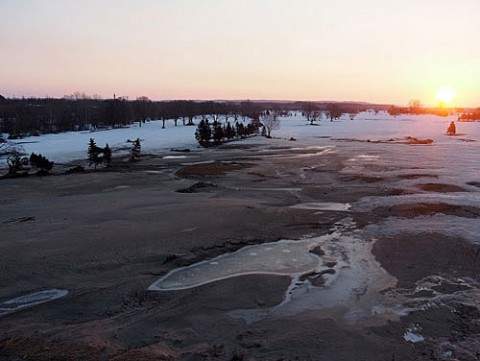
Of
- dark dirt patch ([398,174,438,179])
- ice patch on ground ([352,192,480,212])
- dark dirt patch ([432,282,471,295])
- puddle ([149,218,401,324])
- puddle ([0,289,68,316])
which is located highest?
dark dirt patch ([398,174,438,179])

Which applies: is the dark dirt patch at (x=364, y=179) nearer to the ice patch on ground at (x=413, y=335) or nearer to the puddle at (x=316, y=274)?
the puddle at (x=316, y=274)

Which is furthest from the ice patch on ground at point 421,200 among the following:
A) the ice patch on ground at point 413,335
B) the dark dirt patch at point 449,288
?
the ice patch on ground at point 413,335

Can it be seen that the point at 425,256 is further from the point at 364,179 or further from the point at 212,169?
the point at 212,169

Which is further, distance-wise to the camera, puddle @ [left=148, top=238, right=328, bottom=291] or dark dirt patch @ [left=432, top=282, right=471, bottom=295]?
puddle @ [left=148, top=238, right=328, bottom=291]

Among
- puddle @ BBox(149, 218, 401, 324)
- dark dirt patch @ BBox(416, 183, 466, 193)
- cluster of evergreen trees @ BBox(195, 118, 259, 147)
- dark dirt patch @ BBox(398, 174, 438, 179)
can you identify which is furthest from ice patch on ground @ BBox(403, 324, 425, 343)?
cluster of evergreen trees @ BBox(195, 118, 259, 147)

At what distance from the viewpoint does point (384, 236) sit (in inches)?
661

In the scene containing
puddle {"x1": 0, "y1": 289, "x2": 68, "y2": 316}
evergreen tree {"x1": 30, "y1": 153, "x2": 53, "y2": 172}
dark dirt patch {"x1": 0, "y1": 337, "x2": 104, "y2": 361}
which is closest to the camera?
dark dirt patch {"x1": 0, "y1": 337, "x2": 104, "y2": 361}

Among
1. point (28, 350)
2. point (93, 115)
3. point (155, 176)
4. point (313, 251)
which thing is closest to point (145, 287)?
point (28, 350)

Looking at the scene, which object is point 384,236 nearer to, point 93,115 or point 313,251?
point 313,251

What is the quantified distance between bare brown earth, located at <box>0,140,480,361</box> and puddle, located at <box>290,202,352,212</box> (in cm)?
77

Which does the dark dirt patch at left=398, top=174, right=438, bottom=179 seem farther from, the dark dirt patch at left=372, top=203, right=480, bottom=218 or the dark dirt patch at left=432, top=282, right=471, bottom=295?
the dark dirt patch at left=432, top=282, right=471, bottom=295

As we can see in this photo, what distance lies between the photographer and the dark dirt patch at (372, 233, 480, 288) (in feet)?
43.2

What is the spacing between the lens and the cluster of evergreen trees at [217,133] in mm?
65188

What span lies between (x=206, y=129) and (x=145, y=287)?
179ft
